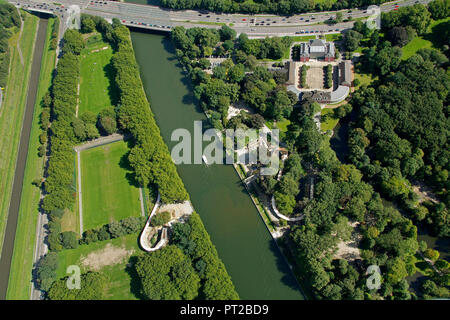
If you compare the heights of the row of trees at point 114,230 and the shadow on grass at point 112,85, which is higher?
the shadow on grass at point 112,85

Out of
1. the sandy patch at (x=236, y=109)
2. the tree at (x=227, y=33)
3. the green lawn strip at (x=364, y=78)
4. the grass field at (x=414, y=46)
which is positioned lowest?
the sandy patch at (x=236, y=109)

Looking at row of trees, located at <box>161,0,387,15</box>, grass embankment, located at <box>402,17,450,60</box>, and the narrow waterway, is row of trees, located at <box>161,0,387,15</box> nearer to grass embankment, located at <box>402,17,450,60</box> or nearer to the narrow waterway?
grass embankment, located at <box>402,17,450,60</box>

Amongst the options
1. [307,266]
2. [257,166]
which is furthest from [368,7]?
[307,266]

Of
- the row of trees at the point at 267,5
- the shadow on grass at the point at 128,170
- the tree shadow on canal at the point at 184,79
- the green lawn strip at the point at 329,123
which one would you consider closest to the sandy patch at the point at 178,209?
the shadow on grass at the point at 128,170

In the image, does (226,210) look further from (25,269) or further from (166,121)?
(25,269)

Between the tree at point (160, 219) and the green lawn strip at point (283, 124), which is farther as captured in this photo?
the green lawn strip at point (283, 124)

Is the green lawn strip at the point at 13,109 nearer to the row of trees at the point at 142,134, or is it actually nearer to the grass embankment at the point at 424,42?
the row of trees at the point at 142,134
